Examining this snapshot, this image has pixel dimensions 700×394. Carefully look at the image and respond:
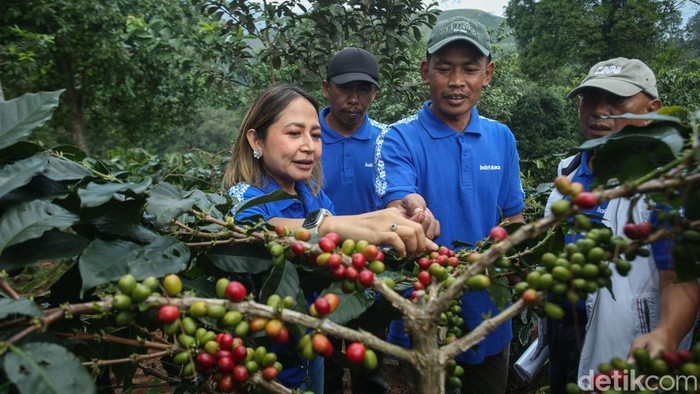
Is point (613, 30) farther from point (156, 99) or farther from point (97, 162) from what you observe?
point (97, 162)

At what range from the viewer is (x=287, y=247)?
106cm

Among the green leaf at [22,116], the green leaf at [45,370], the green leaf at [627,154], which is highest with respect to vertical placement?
the green leaf at [627,154]

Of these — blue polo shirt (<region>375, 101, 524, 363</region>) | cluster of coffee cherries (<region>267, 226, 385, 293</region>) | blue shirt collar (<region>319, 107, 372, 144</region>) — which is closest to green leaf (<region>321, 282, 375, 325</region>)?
cluster of coffee cherries (<region>267, 226, 385, 293</region>)

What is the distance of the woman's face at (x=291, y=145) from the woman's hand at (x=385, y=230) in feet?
2.12

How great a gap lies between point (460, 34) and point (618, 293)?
4.25ft

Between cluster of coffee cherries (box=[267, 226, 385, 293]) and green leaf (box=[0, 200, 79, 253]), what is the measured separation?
42cm

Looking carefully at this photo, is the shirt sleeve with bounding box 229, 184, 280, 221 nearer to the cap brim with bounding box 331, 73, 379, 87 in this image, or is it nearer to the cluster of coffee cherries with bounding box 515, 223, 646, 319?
the cluster of coffee cherries with bounding box 515, 223, 646, 319

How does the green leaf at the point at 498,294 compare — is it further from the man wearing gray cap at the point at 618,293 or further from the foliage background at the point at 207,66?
the foliage background at the point at 207,66

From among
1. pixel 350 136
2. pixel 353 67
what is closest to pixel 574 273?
pixel 350 136

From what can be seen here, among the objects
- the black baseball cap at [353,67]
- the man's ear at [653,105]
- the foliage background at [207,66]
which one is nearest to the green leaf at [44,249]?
the foliage background at [207,66]

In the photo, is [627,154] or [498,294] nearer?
[627,154]

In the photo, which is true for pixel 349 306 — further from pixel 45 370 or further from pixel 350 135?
pixel 350 135

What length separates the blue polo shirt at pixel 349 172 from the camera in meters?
3.01

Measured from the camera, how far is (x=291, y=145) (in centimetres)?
188
